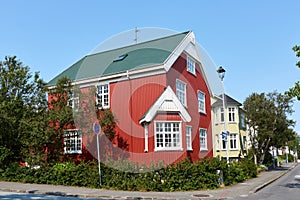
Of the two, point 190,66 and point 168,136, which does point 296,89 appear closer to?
point 168,136

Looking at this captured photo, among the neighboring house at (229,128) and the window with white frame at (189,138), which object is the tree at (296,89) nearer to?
the window with white frame at (189,138)

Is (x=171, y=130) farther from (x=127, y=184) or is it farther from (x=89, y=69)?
(x=89, y=69)

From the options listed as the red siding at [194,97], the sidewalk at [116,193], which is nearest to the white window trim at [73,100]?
the sidewalk at [116,193]

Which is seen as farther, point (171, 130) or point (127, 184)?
point (171, 130)

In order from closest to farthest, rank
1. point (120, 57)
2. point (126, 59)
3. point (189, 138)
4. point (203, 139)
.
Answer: point (189, 138)
point (126, 59)
point (120, 57)
point (203, 139)

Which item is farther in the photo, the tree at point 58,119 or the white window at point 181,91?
the white window at point 181,91

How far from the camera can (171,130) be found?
21.6 metres

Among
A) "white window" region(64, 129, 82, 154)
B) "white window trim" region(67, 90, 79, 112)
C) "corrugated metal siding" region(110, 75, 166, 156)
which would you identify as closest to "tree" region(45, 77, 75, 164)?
"white window trim" region(67, 90, 79, 112)

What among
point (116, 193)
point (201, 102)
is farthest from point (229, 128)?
point (116, 193)

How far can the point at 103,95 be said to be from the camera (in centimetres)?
2406

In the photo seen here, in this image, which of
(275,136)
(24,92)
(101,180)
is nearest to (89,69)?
(24,92)

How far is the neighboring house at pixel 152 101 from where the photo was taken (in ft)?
70.1

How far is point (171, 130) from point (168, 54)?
5441 millimetres

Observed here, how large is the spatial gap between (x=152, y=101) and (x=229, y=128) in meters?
23.9
